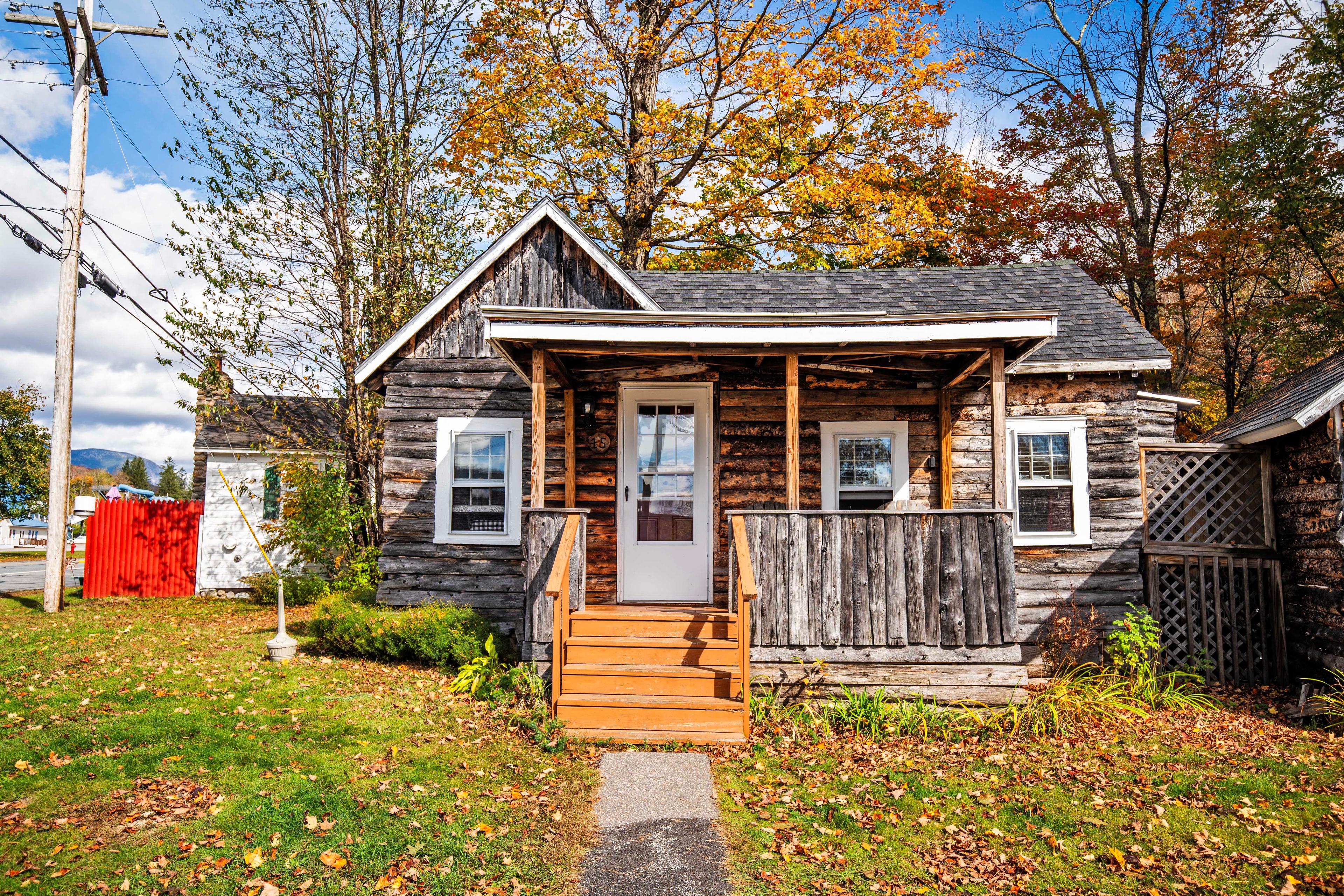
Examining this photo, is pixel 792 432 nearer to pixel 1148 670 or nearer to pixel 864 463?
pixel 864 463

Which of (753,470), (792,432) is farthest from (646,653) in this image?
(753,470)

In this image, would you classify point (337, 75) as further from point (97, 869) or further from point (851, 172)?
point (97, 869)

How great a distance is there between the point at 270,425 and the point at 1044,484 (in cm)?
1515

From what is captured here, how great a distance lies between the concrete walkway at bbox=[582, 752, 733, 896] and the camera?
439cm

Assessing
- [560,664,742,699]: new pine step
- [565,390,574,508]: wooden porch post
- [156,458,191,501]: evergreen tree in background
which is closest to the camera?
[560,664,742,699]: new pine step

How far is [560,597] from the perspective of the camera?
712cm

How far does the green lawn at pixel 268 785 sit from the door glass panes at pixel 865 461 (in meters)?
5.14

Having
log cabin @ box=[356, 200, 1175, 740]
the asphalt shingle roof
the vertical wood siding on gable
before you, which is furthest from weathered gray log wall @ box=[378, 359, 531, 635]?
the asphalt shingle roof

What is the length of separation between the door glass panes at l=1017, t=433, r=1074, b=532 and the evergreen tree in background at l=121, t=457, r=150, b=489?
74.4 m

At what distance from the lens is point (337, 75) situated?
15.9 metres

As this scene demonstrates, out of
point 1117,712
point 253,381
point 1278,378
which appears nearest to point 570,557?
Answer: point 1117,712

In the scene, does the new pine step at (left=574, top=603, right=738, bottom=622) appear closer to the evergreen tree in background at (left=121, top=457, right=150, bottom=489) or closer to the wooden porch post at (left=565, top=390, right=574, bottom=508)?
the wooden porch post at (left=565, top=390, right=574, bottom=508)

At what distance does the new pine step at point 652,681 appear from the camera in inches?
277

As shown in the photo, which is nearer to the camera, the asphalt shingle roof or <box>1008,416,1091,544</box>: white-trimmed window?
<box>1008,416,1091,544</box>: white-trimmed window
